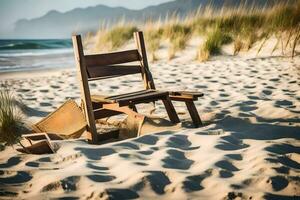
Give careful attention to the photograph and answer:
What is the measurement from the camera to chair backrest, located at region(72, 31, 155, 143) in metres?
3.76

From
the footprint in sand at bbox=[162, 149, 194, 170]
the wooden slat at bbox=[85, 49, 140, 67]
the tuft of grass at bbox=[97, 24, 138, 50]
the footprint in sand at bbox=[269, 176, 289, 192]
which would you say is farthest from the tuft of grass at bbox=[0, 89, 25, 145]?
the tuft of grass at bbox=[97, 24, 138, 50]

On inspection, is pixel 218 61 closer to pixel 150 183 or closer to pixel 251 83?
pixel 251 83

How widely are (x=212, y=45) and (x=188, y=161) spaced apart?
776cm

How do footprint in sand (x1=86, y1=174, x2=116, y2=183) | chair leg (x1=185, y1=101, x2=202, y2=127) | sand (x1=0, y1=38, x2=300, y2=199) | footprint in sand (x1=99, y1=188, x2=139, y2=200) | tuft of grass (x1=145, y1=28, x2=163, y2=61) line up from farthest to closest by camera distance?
tuft of grass (x1=145, y1=28, x2=163, y2=61) < chair leg (x1=185, y1=101, x2=202, y2=127) < footprint in sand (x1=86, y1=174, x2=116, y2=183) < sand (x1=0, y1=38, x2=300, y2=199) < footprint in sand (x1=99, y1=188, x2=139, y2=200)

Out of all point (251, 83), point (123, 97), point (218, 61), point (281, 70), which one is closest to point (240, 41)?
point (218, 61)

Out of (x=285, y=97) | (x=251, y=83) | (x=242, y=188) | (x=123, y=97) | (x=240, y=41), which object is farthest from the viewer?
(x=240, y=41)

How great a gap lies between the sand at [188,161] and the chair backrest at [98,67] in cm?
39

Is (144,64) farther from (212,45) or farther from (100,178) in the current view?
(212,45)

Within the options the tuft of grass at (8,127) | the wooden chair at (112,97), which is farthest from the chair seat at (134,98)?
the tuft of grass at (8,127)

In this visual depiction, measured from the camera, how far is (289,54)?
30.1ft

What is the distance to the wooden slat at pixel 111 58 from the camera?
3971 mm

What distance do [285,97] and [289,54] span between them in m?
4.31

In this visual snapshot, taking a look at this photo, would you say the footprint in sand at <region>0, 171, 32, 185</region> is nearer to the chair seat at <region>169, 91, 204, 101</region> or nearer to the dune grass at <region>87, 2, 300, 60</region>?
the chair seat at <region>169, 91, 204, 101</region>

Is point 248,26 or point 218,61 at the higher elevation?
point 248,26
